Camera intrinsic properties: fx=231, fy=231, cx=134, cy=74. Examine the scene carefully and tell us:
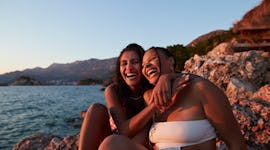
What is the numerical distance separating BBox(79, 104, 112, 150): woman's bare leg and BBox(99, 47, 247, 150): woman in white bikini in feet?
2.45

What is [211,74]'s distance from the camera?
789 centimetres

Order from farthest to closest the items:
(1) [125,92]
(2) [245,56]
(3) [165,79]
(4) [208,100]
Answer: (2) [245,56] < (1) [125,92] < (3) [165,79] < (4) [208,100]

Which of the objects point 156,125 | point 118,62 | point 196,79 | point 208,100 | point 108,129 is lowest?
point 108,129

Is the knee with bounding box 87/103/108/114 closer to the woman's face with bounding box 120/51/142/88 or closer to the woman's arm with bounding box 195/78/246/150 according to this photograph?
the woman's face with bounding box 120/51/142/88

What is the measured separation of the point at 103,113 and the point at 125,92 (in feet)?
1.57

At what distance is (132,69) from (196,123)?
3.93 feet

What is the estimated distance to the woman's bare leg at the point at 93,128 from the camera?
2521 mm

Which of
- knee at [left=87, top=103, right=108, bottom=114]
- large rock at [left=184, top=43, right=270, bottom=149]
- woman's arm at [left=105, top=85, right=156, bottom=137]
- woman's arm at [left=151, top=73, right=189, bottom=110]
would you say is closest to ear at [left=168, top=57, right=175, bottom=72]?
woman's arm at [left=151, top=73, right=189, bottom=110]

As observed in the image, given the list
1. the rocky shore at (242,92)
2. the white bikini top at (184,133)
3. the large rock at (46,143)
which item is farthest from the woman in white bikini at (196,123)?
the large rock at (46,143)

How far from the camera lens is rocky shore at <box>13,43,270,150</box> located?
3537 mm

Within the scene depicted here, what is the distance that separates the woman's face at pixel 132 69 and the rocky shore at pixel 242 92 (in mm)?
1534

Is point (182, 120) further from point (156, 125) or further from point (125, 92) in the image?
point (125, 92)

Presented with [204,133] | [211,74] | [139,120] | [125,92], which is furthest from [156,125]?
[211,74]

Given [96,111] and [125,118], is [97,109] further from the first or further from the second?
[125,118]
